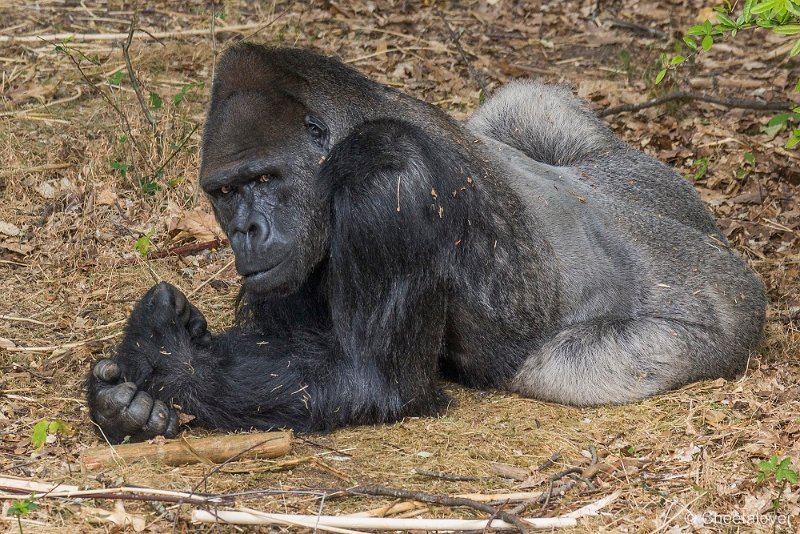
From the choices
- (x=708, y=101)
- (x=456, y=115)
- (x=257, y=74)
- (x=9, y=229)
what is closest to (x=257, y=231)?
(x=257, y=74)

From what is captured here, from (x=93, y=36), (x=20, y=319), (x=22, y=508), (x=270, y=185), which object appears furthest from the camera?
(x=93, y=36)

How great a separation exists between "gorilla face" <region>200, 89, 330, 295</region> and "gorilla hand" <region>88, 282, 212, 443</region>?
0.45m

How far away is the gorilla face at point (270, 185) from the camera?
15.9 feet

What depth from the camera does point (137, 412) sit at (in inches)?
182

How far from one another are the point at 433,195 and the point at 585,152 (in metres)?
2.01

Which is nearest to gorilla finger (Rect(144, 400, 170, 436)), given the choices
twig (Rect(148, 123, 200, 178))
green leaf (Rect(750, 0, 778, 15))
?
green leaf (Rect(750, 0, 778, 15))

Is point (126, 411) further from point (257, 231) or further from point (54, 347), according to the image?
point (54, 347)

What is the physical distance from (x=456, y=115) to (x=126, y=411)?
4.82 meters

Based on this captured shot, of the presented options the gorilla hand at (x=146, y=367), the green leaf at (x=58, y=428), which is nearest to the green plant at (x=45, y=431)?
the green leaf at (x=58, y=428)

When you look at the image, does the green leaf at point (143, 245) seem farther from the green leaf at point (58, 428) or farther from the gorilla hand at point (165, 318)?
the green leaf at point (58, 428)

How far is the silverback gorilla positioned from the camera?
4844mm

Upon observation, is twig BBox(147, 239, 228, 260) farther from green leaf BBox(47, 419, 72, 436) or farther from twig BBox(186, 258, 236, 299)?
green leaf BBox(47, 419, 72, 436)

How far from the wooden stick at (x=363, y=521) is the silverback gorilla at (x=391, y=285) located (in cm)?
102

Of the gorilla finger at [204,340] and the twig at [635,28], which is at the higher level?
the twig at [635,28]
